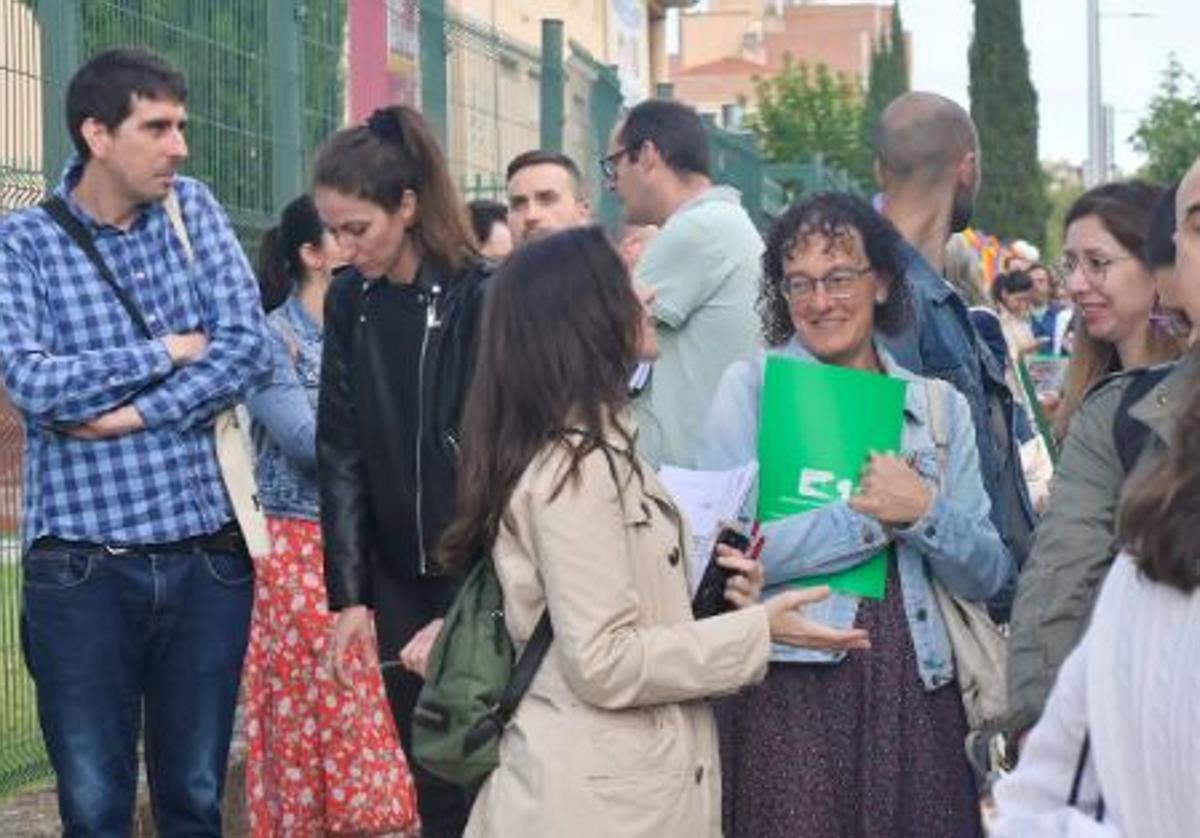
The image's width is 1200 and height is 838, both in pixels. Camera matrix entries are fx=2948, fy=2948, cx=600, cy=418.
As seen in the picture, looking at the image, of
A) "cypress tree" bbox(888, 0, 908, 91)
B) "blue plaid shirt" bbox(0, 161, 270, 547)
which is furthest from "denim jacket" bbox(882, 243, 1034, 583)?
"cypress tree" bbox(888, 0, 908, 91)

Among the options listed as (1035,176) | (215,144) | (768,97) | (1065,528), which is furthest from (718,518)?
(1035,176)

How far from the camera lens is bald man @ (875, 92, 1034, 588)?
6379 millimetres

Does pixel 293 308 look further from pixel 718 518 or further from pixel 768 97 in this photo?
pixel 768 97

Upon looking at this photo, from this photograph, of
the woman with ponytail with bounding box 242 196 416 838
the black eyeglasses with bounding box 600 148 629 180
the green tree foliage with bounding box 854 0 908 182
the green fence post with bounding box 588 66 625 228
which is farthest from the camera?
the green tree foliage with bounding box 854 0 908 182

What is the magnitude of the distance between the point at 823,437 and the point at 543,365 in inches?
30.5

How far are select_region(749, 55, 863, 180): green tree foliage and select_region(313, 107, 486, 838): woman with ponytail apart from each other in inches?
1535

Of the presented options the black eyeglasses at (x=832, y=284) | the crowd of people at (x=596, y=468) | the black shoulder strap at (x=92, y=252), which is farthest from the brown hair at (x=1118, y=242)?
the black shoulder strap at (x=92, y=252)

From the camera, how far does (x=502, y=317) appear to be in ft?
17.4

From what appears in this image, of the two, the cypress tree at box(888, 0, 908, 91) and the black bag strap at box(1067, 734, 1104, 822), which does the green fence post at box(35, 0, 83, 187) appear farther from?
the cypress tree at box(888, 0, 908, 91)

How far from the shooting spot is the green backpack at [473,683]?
528 centimetres

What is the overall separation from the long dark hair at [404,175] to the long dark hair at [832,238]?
0.78 meters

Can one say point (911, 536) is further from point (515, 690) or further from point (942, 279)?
point (942, 279)

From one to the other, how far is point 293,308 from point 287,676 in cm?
111

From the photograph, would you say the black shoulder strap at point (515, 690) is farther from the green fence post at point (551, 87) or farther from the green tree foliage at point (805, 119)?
the green tree foliage at point (805, 119)
